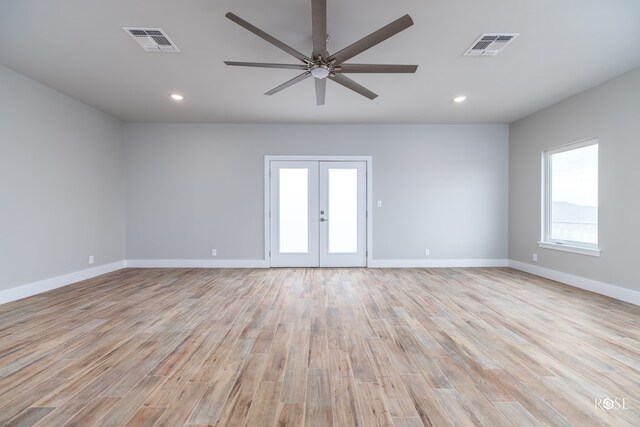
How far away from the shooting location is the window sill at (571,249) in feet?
12.9

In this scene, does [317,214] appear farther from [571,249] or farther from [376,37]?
[571,249]

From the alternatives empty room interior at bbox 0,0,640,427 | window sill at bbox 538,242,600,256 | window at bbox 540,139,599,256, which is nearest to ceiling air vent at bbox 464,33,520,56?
empty room interior at bbox 0,0,640,427

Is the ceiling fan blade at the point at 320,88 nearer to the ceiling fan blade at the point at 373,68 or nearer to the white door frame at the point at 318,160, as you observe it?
the ceiling fan blade at the point at 373,68

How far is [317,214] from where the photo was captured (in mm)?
5539

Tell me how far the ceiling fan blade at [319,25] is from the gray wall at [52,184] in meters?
3.88

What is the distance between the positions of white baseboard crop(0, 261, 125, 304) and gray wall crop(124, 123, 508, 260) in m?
0.62

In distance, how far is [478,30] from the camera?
8.73 ft

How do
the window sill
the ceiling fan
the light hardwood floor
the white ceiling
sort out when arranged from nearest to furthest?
the light hardwood floor, the ceiling fan, the white ceiling, the window sill

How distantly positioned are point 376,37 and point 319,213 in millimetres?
3622

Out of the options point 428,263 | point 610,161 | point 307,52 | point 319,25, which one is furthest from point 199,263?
point 610,161

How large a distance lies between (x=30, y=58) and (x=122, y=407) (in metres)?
3.87

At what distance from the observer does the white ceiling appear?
2.40m

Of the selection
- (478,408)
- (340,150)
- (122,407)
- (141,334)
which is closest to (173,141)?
(340,150)

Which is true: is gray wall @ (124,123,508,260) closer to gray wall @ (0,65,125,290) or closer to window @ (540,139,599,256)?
gray wall @ (0,65,125,290)
